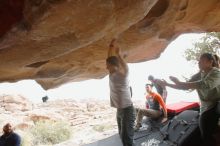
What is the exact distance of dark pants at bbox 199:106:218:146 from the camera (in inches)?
197

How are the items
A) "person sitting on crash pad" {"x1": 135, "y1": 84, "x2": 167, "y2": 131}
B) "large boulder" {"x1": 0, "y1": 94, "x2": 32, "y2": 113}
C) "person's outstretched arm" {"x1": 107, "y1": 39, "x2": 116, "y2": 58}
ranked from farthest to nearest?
"large boulder" {"x1": 0, "y1": 94, "x2": 32, "y2": 113}
"person sitting on crash pad" {"x1": 135, "y1": 84, "x2": 167, "y2": 131}
"person's outstretched arm" {"x1": 107, "y1": 39, "x2": 116, "y2": 58}

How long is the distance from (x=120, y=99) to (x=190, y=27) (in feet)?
9.49

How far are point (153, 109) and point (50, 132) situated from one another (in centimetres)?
1180

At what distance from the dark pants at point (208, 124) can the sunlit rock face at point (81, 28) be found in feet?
5.89

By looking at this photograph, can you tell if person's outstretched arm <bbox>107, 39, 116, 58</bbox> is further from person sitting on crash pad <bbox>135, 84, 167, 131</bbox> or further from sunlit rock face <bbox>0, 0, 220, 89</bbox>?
person sitting on crash pad <bbox>135, 84, 167, 131</bbox>

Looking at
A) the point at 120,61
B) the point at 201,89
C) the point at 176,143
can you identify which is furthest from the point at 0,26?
the point at 176,143

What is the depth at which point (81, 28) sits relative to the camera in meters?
4.09

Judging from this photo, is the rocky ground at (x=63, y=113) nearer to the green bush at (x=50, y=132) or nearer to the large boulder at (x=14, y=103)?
the large boulder at (x=14, y=103)

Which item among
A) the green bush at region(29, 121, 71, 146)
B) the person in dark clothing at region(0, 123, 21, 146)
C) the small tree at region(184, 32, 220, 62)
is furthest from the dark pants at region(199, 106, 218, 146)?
the green bush at region(29, 121, 71, 146)

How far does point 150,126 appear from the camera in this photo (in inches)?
306

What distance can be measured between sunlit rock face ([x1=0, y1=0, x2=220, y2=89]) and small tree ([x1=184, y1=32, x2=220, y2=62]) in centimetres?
705

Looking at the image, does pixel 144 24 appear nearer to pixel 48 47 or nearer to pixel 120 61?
pixel 120 61

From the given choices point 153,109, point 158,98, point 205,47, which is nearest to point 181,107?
point 158,98

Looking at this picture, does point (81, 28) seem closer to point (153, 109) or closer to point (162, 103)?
point (162, 103)
